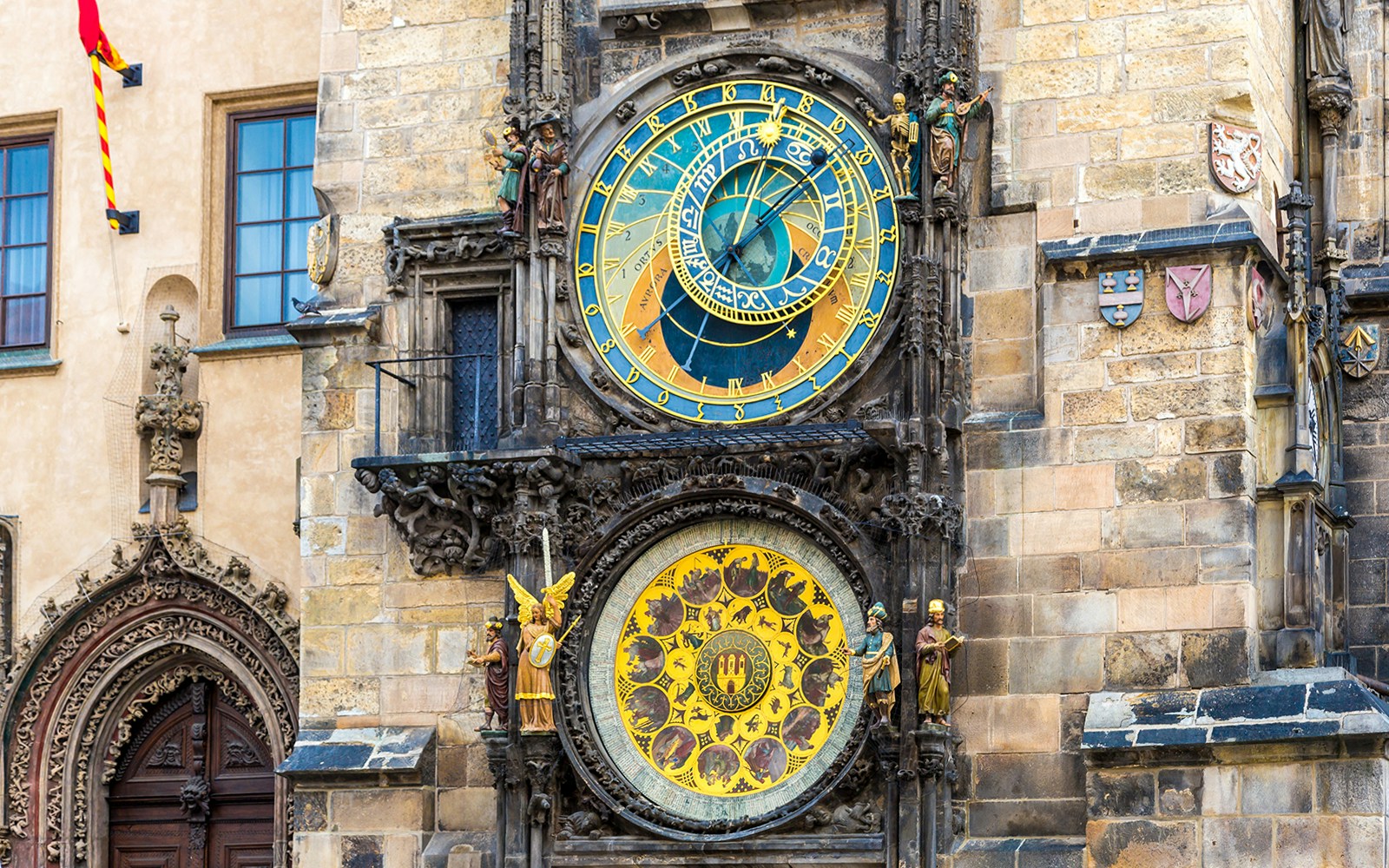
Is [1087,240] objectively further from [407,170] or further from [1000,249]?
[407,170]

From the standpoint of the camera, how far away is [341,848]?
1798 cm

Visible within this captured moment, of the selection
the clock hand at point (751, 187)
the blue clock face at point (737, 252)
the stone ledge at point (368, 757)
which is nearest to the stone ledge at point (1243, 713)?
→ the blue clock face at point (737, 252)

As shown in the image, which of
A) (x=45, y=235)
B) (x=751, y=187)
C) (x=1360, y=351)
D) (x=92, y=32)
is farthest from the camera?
(x=45, y=235)

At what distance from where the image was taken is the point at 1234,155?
17.1 m

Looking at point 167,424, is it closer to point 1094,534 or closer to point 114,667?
point 114,667

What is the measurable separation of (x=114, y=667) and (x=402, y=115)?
15.9 ft

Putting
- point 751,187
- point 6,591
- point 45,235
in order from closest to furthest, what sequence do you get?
point 751,187, point 6,591, point 45,235

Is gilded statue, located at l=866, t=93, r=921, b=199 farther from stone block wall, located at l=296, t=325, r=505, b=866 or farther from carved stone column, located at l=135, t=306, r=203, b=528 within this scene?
carved stone column, located at l=135, t=306, r=203, b=528

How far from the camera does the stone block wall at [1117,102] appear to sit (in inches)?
672

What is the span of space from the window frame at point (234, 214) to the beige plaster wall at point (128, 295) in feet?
0.33

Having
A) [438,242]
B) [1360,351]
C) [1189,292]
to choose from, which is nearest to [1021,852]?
[1189,292]

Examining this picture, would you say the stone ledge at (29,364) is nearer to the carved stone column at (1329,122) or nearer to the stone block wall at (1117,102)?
the stone block wall at (1117,102)

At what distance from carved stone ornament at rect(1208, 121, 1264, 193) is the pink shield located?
60cm

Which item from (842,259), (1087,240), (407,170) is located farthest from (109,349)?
(1087,240)
